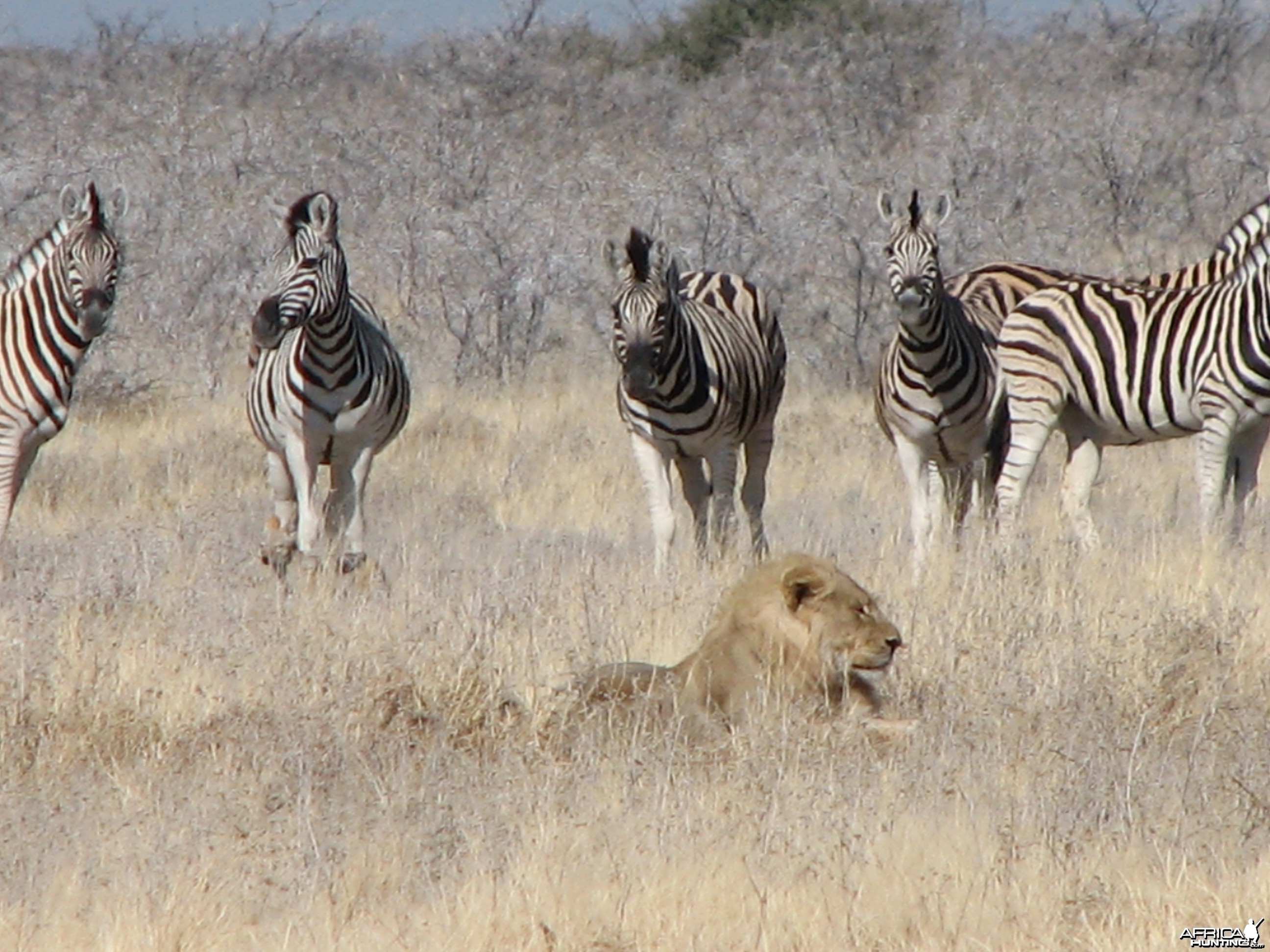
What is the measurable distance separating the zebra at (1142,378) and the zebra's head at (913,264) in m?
0.99

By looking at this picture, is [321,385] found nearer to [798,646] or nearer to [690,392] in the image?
[690,392]

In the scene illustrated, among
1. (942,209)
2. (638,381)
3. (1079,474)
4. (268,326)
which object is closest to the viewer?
(268,326)

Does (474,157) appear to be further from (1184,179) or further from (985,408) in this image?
(985,408)

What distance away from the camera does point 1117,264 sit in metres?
20.1

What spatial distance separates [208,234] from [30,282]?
10671mm

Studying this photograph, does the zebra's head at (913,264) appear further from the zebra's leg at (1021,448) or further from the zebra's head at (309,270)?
the zebra's head at (309,270)

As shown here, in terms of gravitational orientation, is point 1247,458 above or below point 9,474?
above

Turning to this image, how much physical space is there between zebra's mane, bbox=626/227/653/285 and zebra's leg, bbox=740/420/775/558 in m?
1.67

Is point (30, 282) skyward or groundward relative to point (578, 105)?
groundward

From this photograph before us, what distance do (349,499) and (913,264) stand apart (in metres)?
3.24

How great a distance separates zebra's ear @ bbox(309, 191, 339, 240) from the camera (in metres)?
9.73

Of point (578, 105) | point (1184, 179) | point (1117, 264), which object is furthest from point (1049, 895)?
point (578, 105)

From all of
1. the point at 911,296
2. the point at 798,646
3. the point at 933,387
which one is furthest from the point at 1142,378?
the point at 798,646

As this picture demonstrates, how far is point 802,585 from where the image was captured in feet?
20.5
